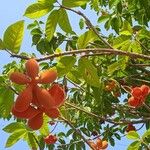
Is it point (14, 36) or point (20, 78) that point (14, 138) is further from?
point (20, 78)

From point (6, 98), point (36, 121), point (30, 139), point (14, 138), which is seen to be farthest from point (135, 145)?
point (36, 121)

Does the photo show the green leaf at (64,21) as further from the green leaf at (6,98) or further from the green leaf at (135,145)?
the green leaf at (135,145)

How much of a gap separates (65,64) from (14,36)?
0.31 meters

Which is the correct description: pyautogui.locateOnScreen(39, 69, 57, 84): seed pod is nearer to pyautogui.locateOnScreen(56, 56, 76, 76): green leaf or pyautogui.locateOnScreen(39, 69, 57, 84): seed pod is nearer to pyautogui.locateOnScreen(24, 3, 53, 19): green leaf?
pyautogui.locateOnScreen(56, 56, 76, 76): green leaf

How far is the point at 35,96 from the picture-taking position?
5.63 ft

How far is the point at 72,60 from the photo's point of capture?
7.43 ft

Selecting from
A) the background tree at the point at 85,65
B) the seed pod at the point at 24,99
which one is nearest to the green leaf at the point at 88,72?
the background tree at the point at 85,65

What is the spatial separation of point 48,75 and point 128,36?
1621 millimetres

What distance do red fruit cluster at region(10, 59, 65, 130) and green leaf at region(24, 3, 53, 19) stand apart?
0.60 metres

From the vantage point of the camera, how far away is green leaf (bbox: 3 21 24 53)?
7.10ft

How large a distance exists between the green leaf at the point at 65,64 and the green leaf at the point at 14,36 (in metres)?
0.24

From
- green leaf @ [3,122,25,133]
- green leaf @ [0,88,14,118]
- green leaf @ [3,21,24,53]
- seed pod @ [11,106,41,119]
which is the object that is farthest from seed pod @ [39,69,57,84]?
green leaf @ [3,122,25,133]

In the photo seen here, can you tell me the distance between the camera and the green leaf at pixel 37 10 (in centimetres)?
231

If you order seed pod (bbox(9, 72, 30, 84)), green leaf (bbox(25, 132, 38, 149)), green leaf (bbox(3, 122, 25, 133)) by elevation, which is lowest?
green leaf (bbox(25, 132, 38, 149))
